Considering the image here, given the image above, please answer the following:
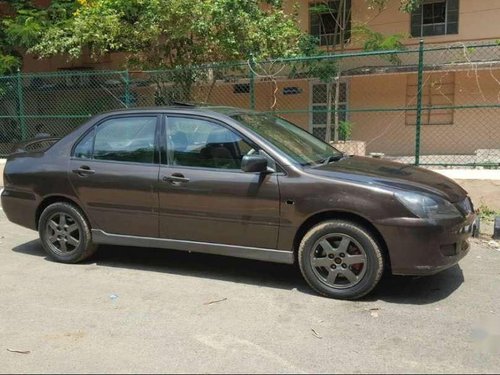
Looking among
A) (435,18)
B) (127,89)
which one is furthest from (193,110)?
(435,18)

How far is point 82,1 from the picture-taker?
1210cm

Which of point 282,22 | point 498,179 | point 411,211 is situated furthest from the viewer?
point 282,22

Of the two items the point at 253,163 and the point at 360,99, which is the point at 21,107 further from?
the point at 360,99

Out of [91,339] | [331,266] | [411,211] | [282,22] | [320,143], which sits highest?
[282,22]

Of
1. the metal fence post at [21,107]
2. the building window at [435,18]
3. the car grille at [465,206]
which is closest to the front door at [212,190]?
the car grille at [465,206]

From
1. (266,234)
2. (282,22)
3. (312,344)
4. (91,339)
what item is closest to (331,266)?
(266,234)

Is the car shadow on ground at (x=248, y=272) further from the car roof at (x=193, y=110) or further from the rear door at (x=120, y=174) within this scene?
the car roof at (x=193, y=110)

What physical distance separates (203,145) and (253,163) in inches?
28.4

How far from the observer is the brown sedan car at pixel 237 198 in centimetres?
471

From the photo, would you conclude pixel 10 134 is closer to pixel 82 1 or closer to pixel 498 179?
pixel 82 1

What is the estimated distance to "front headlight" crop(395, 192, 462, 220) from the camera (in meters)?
4.61

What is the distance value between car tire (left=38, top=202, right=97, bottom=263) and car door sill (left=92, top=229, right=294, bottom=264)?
0.49ft

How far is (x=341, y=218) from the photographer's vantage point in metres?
4.88

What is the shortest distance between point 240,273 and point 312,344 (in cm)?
181
